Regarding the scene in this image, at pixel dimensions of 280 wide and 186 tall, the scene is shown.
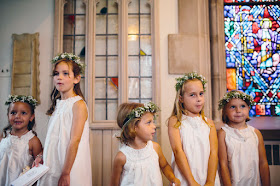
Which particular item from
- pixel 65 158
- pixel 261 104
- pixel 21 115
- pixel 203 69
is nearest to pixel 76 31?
pixel 21 115

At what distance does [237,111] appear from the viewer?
2797 mm

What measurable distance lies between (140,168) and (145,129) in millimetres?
340

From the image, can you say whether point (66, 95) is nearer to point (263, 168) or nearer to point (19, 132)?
point (19, 132)

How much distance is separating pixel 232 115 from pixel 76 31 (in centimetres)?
268

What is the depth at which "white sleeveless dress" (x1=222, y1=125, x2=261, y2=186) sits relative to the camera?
267 centimetres

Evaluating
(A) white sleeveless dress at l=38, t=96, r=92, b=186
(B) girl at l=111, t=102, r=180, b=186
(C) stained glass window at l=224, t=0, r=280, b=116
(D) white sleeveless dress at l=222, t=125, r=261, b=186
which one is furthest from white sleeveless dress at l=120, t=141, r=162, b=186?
(C) stained glass window at l=224, t=0, r=280, b=116

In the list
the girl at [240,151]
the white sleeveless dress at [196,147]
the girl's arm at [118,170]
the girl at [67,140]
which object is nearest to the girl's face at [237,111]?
the girl at [240,151]

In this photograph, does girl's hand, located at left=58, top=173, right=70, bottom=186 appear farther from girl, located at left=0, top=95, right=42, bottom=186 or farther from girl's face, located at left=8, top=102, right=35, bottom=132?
girl's face, located at left=8, top=102, right=35, bottom=132

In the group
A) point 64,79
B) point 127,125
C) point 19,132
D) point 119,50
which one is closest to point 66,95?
point 64,79

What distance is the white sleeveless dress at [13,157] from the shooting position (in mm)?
2762

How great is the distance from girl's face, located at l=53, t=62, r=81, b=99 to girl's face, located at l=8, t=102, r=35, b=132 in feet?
2.40

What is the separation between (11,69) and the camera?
13.0 feet

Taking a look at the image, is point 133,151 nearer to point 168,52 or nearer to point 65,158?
point 65,158

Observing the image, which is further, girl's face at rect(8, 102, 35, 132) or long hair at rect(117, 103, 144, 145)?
girl's face at rect(8, 102, 35, 132)
